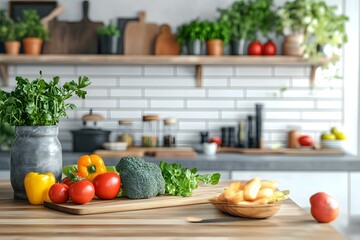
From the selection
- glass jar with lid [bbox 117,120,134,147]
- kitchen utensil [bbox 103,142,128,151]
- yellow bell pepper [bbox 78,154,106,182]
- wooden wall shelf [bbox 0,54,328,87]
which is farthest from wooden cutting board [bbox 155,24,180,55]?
yellow bell pepper [bbox 78,154,106,182]

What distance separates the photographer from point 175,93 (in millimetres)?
5246

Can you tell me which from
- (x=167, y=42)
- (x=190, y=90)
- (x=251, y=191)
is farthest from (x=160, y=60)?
(x=251, y=191)

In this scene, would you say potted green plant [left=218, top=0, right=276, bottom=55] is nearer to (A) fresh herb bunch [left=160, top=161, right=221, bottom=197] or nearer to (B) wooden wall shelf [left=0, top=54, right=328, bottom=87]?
(B) wooden wall shelf [left=0, top=54, right=328, bottom=87]

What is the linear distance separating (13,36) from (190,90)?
4.84 ft

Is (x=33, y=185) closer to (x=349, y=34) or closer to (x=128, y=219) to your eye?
(x=128, y=219)

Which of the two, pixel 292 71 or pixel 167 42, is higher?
pixel 167 42

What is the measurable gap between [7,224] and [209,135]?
331cm

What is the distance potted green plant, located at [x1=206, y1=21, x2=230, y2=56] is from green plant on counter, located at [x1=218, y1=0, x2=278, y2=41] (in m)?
0.09

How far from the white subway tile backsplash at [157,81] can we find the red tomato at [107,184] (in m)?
2.85

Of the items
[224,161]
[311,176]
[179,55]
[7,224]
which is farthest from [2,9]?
[7,224]

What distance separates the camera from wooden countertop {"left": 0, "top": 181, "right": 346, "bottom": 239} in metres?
1.91

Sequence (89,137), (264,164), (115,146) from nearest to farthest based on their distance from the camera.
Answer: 1. (264,164)
2. (115,146)
3. (89,137)

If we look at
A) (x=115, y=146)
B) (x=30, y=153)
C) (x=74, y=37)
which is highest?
(x=74, y=37)

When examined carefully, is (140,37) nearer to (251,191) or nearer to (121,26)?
(121,26)
